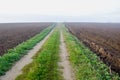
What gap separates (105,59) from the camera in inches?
758

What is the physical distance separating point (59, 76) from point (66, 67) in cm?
241

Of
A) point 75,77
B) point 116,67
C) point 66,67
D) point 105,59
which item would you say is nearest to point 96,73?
point 75,77

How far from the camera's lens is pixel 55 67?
1500 cm

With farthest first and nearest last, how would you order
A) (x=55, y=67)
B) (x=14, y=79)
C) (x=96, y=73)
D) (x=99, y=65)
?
(x=99, y=65) < (x=55, y=67) < (x=96, y=73) < (x=14, y=79)

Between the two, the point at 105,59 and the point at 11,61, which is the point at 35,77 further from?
the point at 105,59

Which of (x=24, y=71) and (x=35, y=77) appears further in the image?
(x=24, y=71)

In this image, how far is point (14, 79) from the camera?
12305mm

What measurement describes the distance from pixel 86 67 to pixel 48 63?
2460 millimetres

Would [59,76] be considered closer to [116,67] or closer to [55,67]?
[55,67]

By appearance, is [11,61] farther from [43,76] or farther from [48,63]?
[43,76]

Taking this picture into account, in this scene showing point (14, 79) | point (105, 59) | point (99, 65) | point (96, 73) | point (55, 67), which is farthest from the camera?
point (105, 59)

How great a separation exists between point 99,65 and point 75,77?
11.6ft

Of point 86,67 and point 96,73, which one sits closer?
point 96,73

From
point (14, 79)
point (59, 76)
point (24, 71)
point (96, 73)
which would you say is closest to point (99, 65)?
point (96, 73)
